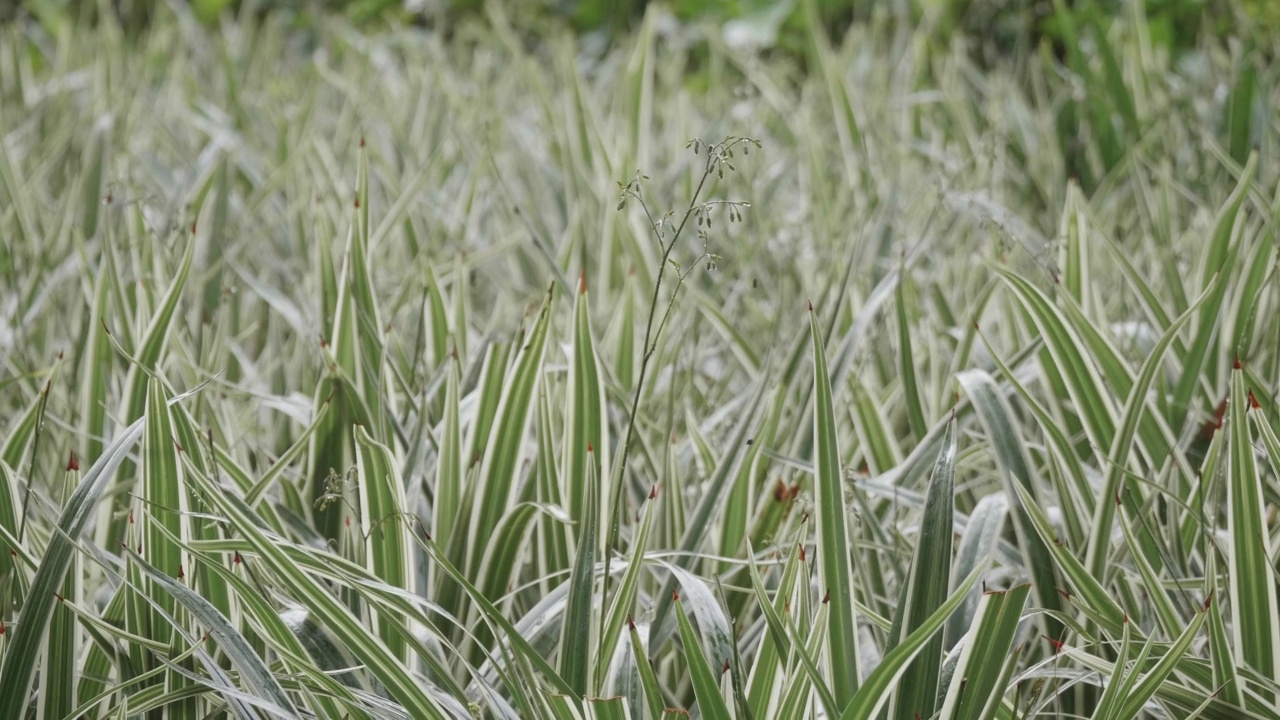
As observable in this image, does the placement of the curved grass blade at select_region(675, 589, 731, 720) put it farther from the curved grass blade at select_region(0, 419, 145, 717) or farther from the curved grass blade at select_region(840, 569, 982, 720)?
the curved grass blade at select_region(0, 419, 145, 717)

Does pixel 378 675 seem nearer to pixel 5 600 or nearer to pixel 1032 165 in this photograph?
pixel 5 600

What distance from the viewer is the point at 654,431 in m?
1.28

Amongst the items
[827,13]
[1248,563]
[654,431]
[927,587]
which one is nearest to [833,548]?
[927,587]

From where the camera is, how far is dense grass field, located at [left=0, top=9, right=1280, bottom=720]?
2.66 ft

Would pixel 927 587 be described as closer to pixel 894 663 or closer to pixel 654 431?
pixel 894 663

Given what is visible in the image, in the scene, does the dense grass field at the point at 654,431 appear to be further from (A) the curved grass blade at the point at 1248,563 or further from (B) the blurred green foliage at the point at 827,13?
(B) the blurred green foliage at the point at 827,13

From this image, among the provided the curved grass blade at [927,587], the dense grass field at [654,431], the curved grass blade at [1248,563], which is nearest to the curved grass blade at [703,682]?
the dense grass field at [654,431]

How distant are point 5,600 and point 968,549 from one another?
0.81 meters

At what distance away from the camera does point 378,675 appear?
0.79m

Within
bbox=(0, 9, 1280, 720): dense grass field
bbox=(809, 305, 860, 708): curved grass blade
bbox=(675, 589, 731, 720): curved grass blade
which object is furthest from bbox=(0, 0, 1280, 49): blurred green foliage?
bbox=(675, 589, 731, 720): curved grass blade

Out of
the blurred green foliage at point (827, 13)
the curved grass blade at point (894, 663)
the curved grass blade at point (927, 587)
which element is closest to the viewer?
the curved grass blade at point (894, 663)

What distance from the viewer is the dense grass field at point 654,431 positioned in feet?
2.66

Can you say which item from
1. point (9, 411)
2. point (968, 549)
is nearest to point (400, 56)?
point (9, 411)

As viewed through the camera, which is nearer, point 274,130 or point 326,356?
point 326,356
